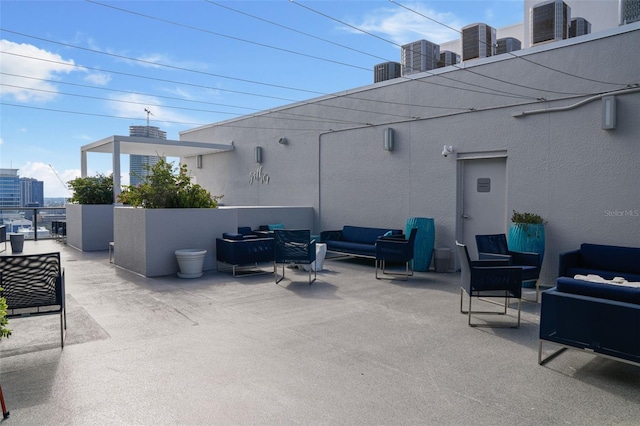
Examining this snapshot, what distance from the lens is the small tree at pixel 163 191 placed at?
24.7ft

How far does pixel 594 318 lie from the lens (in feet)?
10.8

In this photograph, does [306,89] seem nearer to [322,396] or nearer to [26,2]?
[26,2]

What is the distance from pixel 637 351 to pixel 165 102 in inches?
414

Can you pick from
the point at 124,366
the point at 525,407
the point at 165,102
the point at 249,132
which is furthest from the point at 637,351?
the point at 249,132

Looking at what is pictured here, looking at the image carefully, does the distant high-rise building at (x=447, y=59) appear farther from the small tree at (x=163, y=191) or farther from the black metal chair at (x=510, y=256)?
the small tree at (x=163, y=191)

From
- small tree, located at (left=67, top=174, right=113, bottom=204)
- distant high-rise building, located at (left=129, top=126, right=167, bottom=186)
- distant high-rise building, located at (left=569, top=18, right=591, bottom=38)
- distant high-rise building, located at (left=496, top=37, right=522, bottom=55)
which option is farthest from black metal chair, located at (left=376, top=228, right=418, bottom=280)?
small tree, located at (left=67, top=174, right=113, bottom=204)

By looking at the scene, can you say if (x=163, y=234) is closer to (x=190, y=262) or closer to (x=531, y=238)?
(x=190, y=262)

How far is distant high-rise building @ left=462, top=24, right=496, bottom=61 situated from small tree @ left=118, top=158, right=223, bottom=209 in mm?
5808

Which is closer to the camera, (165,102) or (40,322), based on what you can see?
(40,322)

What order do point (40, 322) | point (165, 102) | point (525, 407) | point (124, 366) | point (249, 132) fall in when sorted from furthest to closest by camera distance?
point (249, 132) → point (165, 102) → point (40, 322) → point (124, 366) → point (525, 407)

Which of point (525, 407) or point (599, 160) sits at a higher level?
point (599, 160)

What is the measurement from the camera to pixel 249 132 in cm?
1341

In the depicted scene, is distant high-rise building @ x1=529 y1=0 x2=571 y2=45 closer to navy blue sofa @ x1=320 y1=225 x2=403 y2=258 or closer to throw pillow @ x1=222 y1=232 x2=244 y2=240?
navy blue sofa @ x1=320 y1=225 x2=403 y2=258

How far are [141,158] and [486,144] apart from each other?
12.4 m
